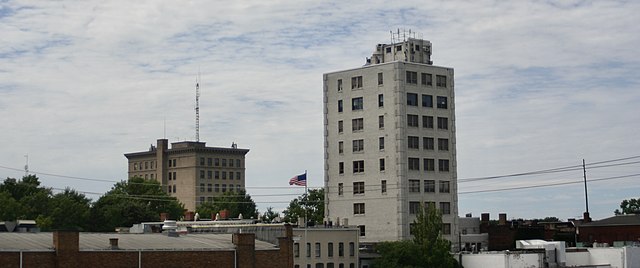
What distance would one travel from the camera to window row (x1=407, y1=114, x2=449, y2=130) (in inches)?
4928

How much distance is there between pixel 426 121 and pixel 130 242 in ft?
209

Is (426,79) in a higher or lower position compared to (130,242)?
higher

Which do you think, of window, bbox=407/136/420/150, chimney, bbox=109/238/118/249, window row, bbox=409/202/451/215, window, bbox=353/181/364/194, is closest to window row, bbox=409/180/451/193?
window row, bbox=409/202/451/215

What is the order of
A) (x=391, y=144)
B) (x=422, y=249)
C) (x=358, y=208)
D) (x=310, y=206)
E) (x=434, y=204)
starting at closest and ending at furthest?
(x=422, y=249) → (x=434, y=204) → (x=391, y=144) → (x=358, y=208) → (x=310, y=206)

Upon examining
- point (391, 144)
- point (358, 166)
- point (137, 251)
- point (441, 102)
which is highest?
point (441, 102)

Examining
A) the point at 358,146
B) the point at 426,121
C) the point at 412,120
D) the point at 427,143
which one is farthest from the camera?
the point at 358,146

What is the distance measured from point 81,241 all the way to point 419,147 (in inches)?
2530

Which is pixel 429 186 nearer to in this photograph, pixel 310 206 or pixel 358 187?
pixel 358 187

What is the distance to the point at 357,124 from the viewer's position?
128375 mm

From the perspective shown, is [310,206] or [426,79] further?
[310,206]

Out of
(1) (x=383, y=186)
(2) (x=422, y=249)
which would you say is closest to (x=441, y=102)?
(1) (x=383, y=186)

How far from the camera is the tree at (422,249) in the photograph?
10856cm

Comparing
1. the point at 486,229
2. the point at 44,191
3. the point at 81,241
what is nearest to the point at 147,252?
the point at 81,241

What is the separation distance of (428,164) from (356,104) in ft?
40.4
